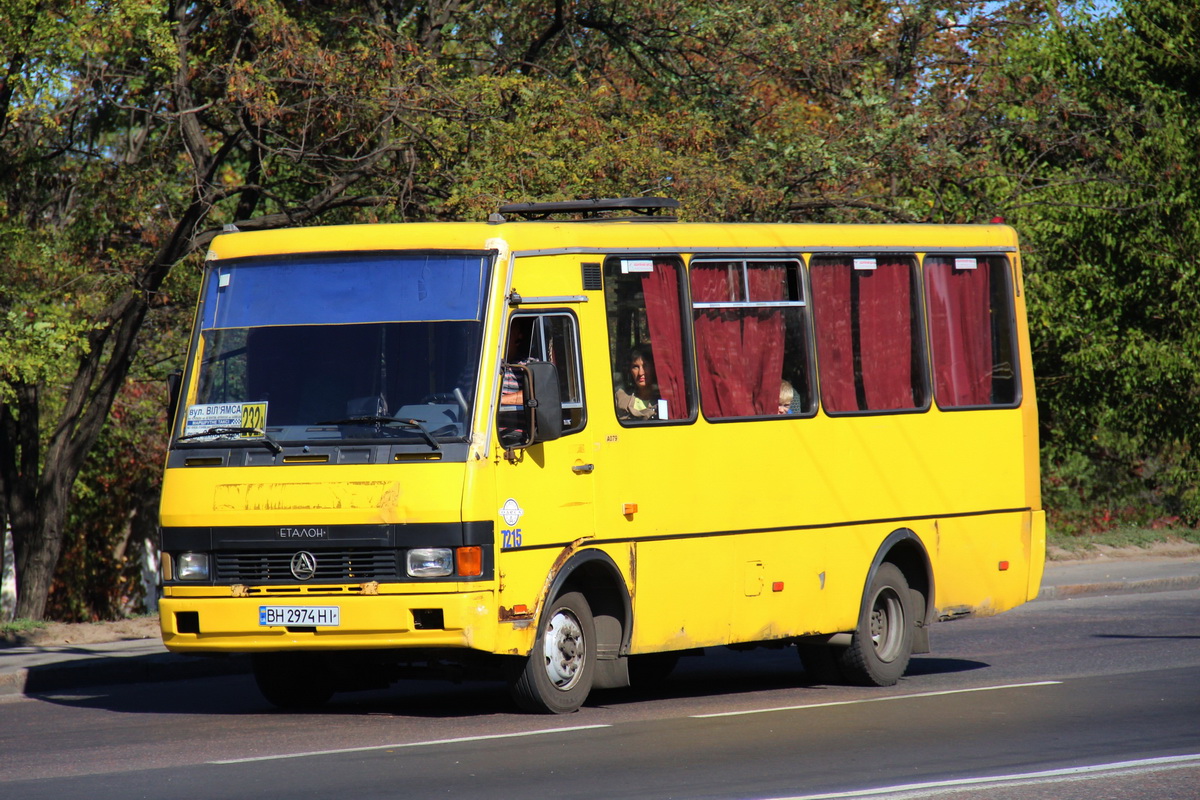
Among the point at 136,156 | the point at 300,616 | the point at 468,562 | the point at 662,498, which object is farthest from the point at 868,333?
the point at 136,156

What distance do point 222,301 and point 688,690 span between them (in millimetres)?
4356

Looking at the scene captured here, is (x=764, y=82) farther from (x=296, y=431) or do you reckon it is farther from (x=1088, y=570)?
(x=296, y=431)

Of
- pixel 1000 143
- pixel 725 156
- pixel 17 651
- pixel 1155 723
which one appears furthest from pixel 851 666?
pixel 1000 143

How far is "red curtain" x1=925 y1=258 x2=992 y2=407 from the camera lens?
1372 cm

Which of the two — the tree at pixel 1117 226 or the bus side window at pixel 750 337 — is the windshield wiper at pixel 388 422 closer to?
the bus side window at pixel 750 337

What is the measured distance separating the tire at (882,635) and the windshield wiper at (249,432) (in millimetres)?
4610

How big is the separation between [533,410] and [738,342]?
2290 millimetres

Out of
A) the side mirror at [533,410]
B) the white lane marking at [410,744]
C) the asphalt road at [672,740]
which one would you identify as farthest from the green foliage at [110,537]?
the white lane marking at [410,744]

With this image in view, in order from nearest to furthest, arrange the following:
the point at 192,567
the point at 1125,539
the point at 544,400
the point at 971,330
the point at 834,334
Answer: the point at 544,400 → the point at 192,567 → the point at 834,334 → the point at 971,330 → the point at 1125,539

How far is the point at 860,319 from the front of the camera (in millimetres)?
13117

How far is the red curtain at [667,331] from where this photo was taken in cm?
1150

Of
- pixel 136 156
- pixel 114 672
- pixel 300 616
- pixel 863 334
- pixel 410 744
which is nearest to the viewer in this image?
pixel 410 744

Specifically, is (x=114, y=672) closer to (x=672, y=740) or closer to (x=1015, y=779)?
(x=672, y=740)

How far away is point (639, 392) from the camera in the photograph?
37.2 ft
